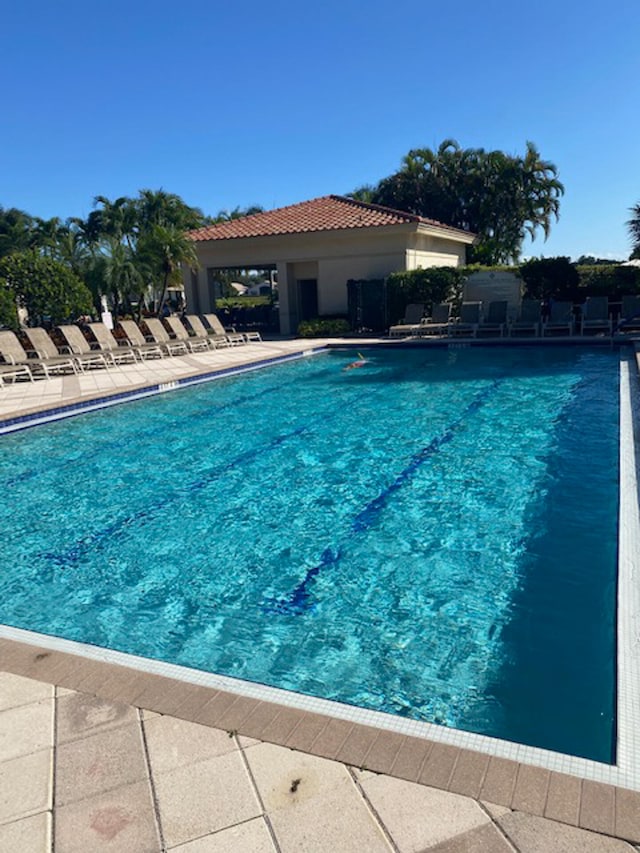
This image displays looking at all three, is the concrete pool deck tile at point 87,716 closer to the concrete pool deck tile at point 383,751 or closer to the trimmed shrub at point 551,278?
the concrete pool deck tile at point 383,751

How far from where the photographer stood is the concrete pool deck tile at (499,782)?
6.74ft

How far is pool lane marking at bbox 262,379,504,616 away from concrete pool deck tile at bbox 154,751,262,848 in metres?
1.86

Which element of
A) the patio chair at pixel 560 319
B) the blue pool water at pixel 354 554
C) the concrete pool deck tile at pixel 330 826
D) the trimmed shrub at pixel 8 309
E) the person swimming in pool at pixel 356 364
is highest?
the trimmed shrub at pixel 8 309

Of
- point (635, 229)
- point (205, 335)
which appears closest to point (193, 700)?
point (205, 335)

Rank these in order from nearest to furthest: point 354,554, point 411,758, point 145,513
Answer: point 411,758
point 354,554
point 145,513

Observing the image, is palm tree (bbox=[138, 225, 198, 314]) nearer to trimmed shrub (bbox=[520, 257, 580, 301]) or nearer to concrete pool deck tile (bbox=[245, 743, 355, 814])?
trimmed shrub (bbox=[520, 257, 580, 301])

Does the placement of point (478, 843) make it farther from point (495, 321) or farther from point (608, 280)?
point (608, 280)

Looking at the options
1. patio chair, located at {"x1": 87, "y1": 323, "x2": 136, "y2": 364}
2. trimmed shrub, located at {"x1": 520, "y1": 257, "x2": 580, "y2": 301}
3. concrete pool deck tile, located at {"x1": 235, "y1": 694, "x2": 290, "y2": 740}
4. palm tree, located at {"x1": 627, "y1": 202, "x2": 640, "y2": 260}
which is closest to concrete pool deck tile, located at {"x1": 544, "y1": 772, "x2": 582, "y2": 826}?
concrete pool deck tile, located at {"x1": 235, "y1": 694, "x2": 290, "y2": 740}

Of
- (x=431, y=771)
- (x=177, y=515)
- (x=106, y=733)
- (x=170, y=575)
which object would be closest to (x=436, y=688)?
(x=431, y=771)

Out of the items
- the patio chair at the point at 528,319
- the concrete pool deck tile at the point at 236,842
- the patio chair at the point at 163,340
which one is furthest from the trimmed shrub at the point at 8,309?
the concrete pool deck tile at the point at 236,842

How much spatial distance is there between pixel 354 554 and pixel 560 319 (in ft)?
46.0

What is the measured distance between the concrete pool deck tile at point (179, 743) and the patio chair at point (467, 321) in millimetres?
16389

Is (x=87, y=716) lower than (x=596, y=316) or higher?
lower

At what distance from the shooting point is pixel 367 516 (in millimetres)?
5734
